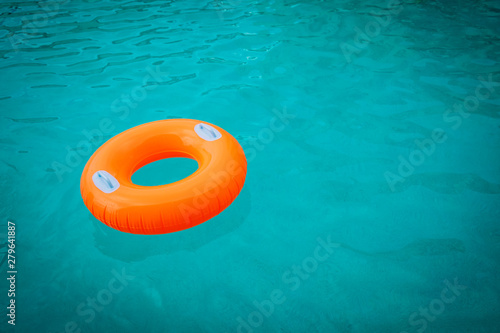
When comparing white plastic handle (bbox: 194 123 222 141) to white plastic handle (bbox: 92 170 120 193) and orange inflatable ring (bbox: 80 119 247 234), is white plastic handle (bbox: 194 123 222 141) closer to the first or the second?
orange inflatable ring (bbox: 80 119 247 234)

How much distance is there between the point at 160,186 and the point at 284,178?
1.21m

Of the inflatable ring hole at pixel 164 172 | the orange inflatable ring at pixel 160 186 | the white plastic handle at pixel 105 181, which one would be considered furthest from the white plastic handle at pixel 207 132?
the white plastic handle at pixel 105 181

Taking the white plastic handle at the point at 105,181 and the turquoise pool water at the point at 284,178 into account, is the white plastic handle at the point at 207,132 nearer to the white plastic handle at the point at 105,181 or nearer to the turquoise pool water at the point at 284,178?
the turquoise pool water at the point at 284,178

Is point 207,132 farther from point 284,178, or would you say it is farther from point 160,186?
point 284,178

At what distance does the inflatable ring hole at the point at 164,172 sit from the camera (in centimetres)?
285

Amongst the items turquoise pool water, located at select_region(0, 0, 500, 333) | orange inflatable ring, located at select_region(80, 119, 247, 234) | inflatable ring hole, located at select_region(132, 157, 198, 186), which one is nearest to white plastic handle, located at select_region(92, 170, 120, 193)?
orange inflatable ring, located at select_region(80, 119, 247, 234)

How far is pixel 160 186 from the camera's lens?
6.98 feet

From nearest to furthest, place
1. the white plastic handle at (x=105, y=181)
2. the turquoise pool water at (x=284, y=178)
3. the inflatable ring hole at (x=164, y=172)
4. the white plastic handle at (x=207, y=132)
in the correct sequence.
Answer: the turquoise pool water at (x=284, y=178), the white plastic handle at (x=105, y=181), the white plastic handle at (x=207, y=132), the inflatable ring hole at (x=164, y=172)

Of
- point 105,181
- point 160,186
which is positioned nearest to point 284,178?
point 160,186

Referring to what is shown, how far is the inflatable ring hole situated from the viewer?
9.36 feet

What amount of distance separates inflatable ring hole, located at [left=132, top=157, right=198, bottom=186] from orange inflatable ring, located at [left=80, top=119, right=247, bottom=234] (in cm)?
32

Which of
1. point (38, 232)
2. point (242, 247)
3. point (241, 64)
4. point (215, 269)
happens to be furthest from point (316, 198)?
point (241, 64)

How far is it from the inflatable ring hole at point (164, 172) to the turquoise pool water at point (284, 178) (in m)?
0.04

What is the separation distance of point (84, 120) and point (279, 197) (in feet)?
8.76
